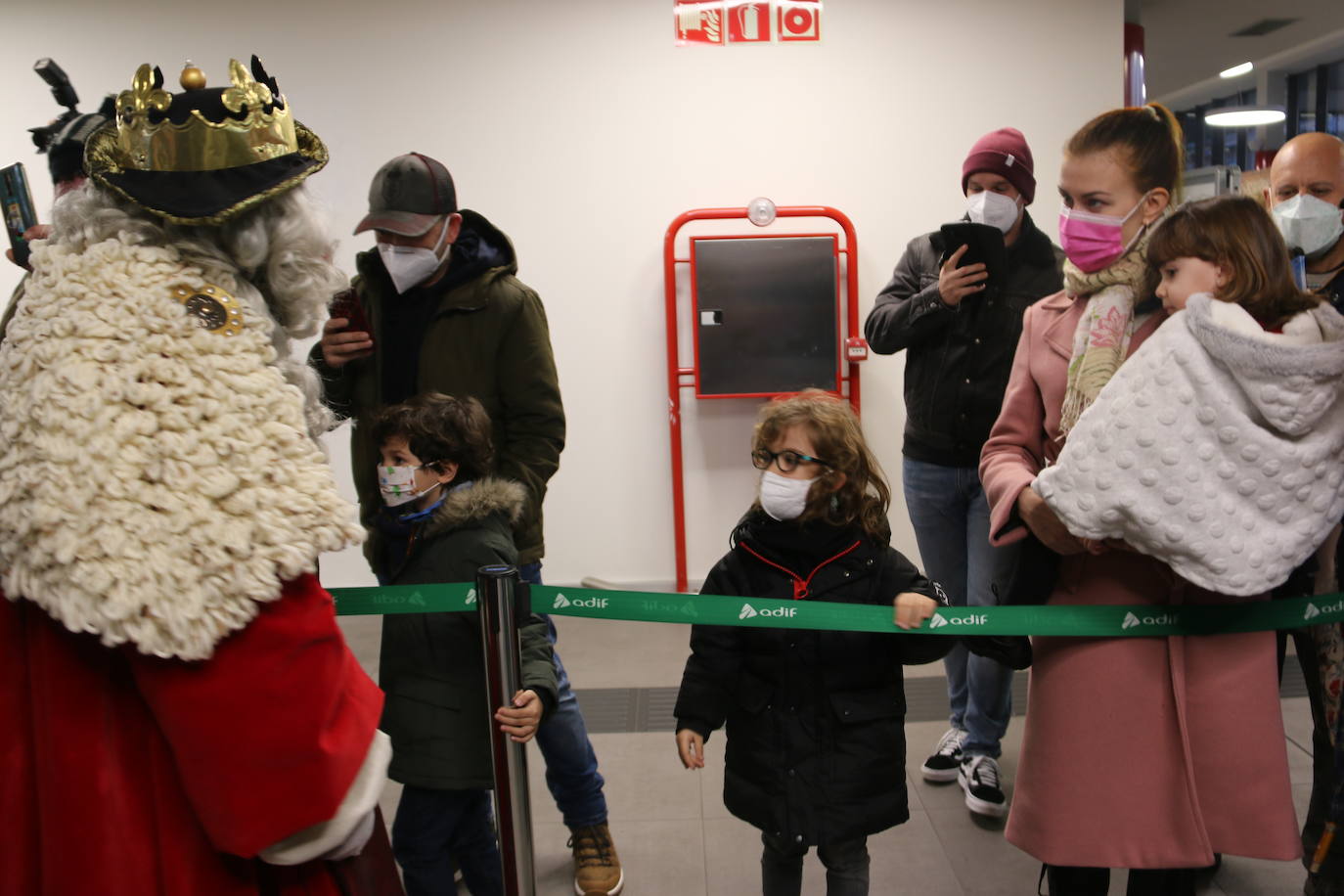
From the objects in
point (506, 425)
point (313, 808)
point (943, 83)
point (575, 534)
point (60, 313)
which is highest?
point (943, 83)

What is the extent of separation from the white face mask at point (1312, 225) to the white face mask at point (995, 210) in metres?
0.61

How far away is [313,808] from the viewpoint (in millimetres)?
1205

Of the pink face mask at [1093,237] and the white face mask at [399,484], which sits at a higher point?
the pink face mask at [1093,237]

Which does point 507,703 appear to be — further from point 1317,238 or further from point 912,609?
point 1317,238

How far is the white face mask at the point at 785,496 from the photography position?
185cm

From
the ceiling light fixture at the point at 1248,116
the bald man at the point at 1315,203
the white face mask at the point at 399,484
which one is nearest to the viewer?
the white face mask at the point at 399,484

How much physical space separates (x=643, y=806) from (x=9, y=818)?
77.1 inches

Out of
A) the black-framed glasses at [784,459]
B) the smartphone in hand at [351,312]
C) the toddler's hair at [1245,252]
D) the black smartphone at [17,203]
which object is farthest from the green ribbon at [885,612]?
the black smartphone at [17,203]

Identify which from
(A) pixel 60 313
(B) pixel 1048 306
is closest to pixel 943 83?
(B) pixel 1048 306

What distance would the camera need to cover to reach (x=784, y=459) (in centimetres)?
187

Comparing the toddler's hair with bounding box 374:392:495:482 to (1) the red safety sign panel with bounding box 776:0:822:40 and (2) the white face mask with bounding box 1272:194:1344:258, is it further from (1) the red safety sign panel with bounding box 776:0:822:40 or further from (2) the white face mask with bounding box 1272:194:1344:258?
(1) the red safety sign panel with bounding box 776:0:822:40

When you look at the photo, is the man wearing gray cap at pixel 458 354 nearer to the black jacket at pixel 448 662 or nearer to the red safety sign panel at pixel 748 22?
the black jacket at pixel 448 662

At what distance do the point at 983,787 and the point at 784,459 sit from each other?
4.68 ft

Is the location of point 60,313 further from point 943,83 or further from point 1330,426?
point 943,83
